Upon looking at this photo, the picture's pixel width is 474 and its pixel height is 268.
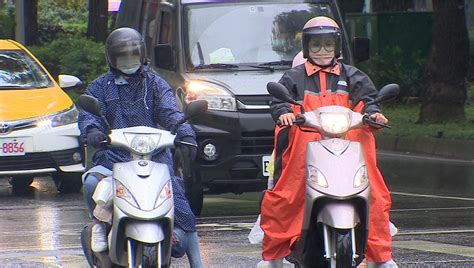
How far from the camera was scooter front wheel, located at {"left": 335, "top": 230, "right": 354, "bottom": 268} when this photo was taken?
657cm

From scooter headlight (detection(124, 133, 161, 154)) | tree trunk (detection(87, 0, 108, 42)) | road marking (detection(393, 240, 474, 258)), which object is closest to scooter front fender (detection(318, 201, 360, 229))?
scooter headlight (detection(124, 133, 161, 154))

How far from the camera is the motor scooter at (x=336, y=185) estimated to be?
661 centimetres

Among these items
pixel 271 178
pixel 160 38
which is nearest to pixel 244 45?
pixel 160 38

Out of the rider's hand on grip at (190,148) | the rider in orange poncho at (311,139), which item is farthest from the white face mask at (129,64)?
the rider in orange poncho at (311,139)

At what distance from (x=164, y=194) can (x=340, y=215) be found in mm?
981

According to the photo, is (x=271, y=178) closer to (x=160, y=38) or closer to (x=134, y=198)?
(x=134, y=198)

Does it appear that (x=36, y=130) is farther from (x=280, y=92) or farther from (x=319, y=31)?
(x=280, y=92)

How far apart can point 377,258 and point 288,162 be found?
75 cm

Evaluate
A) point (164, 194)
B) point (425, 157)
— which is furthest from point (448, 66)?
point (164, 194)

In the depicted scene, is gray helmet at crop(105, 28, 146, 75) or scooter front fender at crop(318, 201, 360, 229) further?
gray helmet at crop(105, 28, 146, 75)

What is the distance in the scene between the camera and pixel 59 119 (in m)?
13.8

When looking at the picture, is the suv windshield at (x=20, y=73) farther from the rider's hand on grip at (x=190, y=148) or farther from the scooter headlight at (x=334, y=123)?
the scooter headlight at (x=334, y=123)

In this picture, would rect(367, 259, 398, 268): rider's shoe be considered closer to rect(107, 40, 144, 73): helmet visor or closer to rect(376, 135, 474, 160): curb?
rect(107, 40, 144, 73): helmet visor

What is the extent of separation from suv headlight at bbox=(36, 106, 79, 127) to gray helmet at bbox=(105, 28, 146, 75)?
6.90 m
